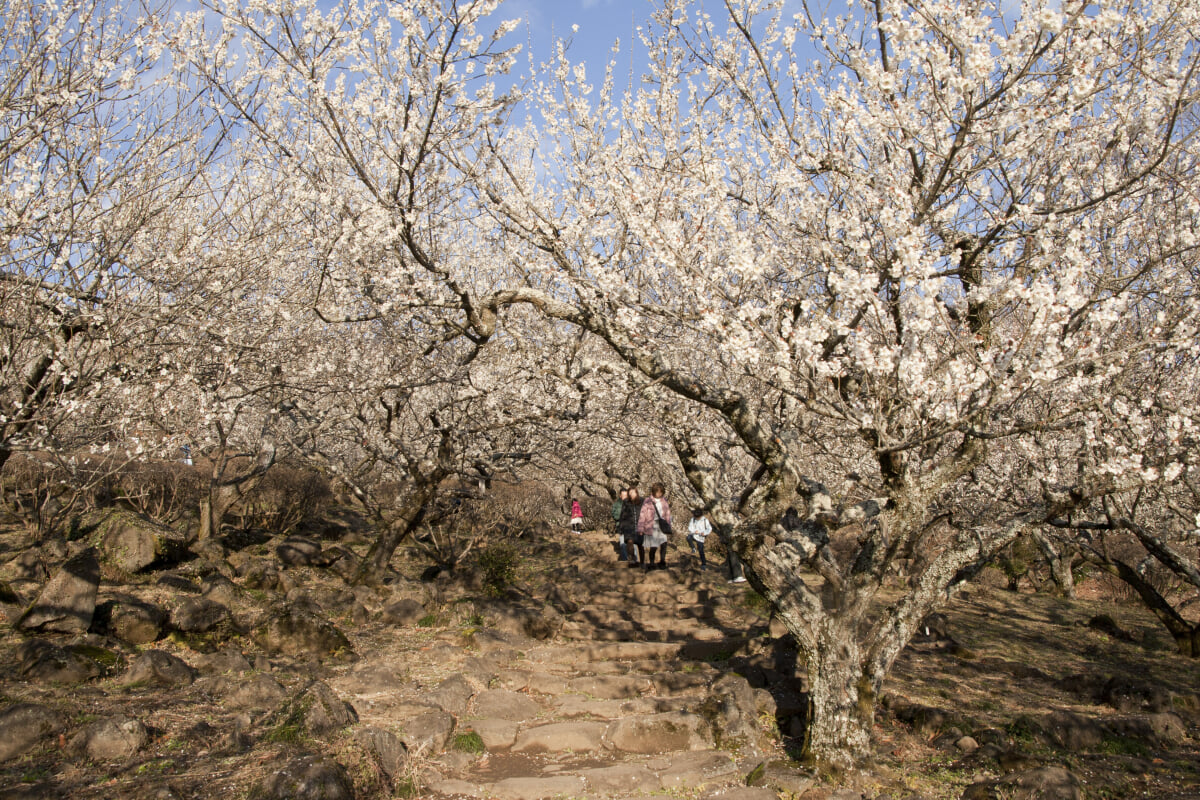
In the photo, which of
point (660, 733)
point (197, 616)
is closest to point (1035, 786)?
point (660, 733)

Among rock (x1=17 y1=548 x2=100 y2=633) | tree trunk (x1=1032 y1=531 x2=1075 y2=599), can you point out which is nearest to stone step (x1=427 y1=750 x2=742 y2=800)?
rock (x1=17 y1=548 x2=100 y2=633)

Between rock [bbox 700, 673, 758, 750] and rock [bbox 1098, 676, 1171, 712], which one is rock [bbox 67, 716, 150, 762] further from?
rock [bbox 1098, 676, 1171, 712]

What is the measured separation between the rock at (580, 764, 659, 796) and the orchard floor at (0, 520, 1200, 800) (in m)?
0.02

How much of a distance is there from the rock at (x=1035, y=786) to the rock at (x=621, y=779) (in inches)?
95.6

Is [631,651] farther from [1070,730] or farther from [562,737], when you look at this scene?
[1070,730]

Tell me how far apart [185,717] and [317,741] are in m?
1.44

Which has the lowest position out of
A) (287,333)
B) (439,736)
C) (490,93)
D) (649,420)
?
(439,736)

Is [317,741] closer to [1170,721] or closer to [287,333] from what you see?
[287,333]

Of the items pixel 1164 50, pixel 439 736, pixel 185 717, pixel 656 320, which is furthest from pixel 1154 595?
pixel 185 717

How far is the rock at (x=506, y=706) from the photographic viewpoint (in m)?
7.30

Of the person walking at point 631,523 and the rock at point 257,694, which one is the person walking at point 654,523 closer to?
the person walking at point 631,523

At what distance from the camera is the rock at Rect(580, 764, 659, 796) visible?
230 inches

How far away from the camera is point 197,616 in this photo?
851cm

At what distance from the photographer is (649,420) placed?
11.3 metres
